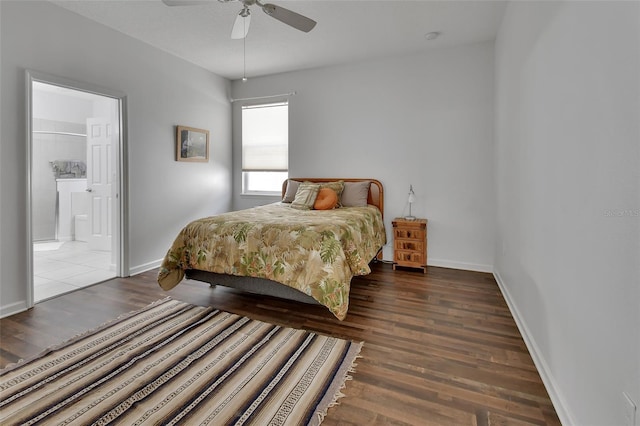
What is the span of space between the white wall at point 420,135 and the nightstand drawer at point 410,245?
1.35 ft

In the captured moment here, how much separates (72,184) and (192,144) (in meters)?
2.96

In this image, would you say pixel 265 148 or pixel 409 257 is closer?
pixel 409 257

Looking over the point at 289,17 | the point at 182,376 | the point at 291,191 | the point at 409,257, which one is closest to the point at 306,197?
the point at 291,191

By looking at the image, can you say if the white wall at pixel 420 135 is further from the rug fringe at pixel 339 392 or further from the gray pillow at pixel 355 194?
the rug fringe at pixel 339 392

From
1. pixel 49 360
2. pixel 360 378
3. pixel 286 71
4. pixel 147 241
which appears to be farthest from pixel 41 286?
pixel 286 71

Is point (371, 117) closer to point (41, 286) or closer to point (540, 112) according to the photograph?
point (540, 112)

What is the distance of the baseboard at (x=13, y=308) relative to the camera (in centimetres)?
265

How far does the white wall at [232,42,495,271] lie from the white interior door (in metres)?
2.76

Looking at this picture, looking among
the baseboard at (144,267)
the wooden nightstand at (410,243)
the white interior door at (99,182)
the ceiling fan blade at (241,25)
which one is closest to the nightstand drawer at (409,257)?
the wooden nightstand at (410,243)

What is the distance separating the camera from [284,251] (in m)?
2.56

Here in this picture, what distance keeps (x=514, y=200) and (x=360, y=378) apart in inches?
73.7

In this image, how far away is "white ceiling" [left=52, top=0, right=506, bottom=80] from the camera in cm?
301

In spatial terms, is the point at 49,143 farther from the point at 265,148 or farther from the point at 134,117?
the point at 265,148

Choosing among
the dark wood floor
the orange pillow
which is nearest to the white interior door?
the dark wood floor
